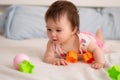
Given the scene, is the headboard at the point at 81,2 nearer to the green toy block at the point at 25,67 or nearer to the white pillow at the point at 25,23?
the white pillow at the point at 25,23

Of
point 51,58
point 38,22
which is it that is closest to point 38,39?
point 38,22

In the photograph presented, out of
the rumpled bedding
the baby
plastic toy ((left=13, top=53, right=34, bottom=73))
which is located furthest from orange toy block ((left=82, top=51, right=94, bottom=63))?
the rumpled bedding

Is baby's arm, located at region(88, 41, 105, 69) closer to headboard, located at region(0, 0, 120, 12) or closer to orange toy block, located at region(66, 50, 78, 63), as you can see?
orange toy block, located at region(66, 50, 78, 63)

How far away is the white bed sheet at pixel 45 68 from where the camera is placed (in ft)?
3.67

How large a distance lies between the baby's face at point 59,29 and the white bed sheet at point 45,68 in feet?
0.43

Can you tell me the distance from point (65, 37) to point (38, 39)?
0.46m

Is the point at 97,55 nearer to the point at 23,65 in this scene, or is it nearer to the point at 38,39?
the point at 23,65

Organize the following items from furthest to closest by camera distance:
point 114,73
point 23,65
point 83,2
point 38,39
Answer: point 83,2 < point 38,39 < point 23,65 < point 114,73

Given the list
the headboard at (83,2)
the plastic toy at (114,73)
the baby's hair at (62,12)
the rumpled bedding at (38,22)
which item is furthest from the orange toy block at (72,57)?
the headboard at (83,2)

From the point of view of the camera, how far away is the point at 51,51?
1370 mm

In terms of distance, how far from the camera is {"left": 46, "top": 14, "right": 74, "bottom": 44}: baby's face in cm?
127

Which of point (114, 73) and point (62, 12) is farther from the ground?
point (62, 12)

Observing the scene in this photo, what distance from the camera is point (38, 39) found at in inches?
68.4

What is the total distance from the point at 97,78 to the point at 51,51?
35 centimetres
